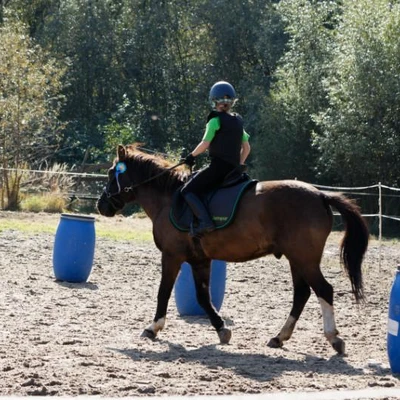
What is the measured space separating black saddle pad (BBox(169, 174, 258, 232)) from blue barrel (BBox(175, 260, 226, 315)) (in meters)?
1.65

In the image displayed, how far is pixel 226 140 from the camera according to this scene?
9.19 meters

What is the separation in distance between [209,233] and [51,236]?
36.2 ft

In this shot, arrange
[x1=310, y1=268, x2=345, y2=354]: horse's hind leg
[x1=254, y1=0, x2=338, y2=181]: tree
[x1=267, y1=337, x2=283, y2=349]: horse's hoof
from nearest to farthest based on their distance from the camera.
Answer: [x1=310, y1=268, x2=345, y2=354]: horse's hind leg
[x1=267, y1=337, x2=283, y2=349]: horse's hoof
[x1=254, y1=0, x2=338, y2=181]: tree

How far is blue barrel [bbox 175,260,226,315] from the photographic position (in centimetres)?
1088

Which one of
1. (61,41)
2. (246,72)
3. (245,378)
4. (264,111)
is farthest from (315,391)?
(61,41)

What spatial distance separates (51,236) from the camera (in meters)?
19.8

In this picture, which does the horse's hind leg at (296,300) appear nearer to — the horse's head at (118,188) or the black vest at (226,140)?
the black vest at (226,140)

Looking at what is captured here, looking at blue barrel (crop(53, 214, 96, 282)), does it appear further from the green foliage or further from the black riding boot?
the green foliage

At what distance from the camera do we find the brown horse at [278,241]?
8688 millimetres

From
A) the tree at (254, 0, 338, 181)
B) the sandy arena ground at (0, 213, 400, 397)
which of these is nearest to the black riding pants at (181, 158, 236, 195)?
the sandy arena ground at (0, 213, 400, 397)

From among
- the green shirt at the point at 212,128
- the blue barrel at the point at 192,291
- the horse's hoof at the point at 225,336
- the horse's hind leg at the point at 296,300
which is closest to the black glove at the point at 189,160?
the green shirt at the point at 212,128

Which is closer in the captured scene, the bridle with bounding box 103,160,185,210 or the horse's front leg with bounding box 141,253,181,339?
the horse's front leg with bounding box 141,253,181,339

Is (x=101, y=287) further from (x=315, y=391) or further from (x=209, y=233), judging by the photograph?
(x=315, y=391)

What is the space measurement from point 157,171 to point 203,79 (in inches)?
1265
